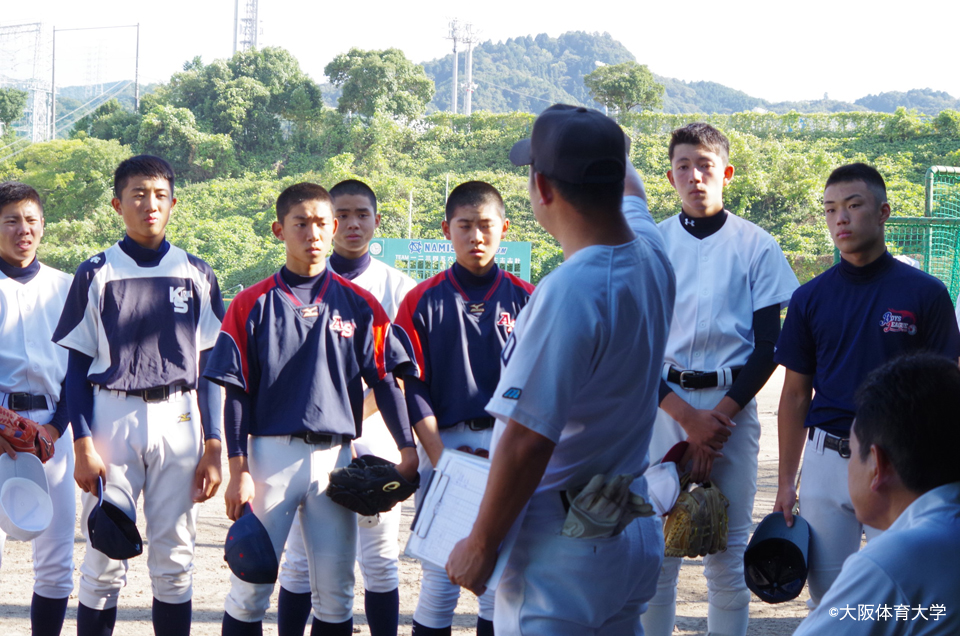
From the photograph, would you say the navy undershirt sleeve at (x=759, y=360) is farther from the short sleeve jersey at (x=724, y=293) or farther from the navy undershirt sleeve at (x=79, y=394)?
the navy undershirt sleeve at (x=79, y=394)

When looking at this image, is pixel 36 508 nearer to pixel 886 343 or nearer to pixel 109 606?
pixel 109 606

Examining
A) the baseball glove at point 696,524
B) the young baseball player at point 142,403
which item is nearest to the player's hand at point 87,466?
the young baseball player at point 142,403

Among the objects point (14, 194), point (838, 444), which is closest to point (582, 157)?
point (838, 444)

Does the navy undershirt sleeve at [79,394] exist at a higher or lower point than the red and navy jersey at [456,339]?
lower

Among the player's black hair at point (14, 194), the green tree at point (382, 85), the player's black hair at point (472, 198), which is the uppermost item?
the green tree at point (382, 85)

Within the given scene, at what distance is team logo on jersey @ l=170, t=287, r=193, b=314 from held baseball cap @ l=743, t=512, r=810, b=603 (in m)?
2.72

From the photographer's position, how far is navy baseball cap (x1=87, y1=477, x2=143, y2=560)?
3.28 metres

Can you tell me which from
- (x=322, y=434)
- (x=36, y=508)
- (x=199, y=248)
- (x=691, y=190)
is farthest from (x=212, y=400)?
(x=199, y=248)

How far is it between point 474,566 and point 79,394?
2449 mm

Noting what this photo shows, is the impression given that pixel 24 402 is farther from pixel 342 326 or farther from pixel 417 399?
pixel 417 399

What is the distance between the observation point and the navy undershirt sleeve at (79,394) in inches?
137

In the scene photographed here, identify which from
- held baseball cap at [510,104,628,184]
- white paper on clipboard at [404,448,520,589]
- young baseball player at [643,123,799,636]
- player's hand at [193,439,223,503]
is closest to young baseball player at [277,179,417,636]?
player's hand at [193,439,223,503]

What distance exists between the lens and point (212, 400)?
3.63 m

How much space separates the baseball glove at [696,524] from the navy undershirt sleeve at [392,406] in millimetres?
1149
